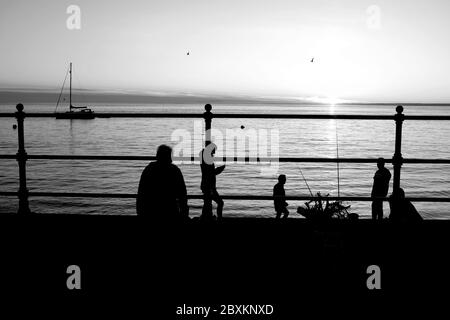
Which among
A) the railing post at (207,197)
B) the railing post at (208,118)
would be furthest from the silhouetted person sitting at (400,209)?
the railing post at (208,118)

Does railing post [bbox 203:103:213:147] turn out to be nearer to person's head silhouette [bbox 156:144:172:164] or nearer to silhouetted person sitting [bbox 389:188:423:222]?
person's head silhouette [bbox 156:144:172:164]

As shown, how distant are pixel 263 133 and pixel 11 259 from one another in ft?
290

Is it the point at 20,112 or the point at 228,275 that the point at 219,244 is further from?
the point at 20,112

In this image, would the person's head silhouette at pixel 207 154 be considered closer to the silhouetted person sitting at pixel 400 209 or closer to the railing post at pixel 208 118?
the railing post at pixel 208 118

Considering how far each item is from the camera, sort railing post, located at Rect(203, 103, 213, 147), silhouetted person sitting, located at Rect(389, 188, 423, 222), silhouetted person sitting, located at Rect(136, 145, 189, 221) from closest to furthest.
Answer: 1. silhouetted person sitting, located at Rect(136, 145, 189, 221)
2. silhouetted person sitting, located at Rect(389, 188, 423, 222)
3. railing post, located at Rect(203, 103, 213, 147)

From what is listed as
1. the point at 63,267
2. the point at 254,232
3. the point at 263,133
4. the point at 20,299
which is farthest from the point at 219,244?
the point at 263,133

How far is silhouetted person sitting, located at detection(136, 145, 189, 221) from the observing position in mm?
4348

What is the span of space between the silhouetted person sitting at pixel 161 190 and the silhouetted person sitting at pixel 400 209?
2554 millimetres

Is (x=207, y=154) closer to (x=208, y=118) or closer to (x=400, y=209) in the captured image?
(x=208, y=118)

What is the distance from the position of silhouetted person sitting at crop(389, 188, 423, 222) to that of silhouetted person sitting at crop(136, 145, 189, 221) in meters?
2.55

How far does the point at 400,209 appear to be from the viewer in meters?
5.50

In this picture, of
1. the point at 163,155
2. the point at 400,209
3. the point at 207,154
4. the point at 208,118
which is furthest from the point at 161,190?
the point at 400,209

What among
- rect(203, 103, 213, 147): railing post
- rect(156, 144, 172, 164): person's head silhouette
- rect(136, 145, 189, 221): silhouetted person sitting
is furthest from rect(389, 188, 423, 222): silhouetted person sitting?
rect(156, 144, 172, 164): person's head silhouette

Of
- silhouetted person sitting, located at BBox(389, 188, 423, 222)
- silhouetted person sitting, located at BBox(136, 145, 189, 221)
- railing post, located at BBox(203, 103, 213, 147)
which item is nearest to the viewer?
silhouetted person sitting, located at BBox(136, 145, 189, 221)
